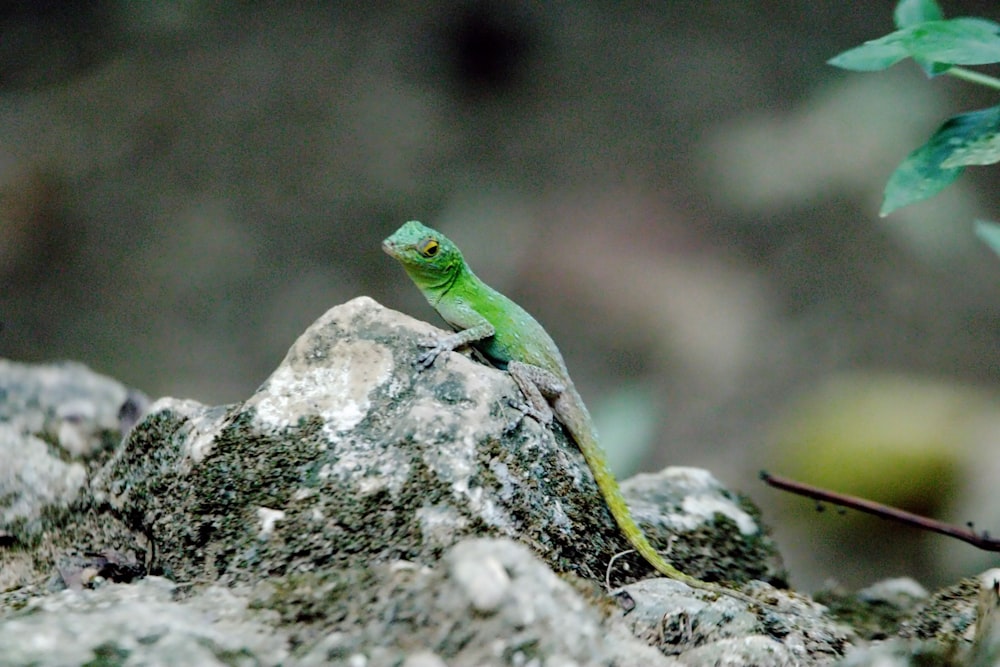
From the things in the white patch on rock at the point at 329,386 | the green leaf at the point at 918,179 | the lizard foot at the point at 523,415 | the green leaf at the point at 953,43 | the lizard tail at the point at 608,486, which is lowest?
the lizard tail at the point at 608,486

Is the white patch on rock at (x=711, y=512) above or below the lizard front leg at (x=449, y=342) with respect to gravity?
below

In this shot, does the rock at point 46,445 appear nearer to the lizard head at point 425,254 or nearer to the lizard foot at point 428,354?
the lizard foot at point 428,354

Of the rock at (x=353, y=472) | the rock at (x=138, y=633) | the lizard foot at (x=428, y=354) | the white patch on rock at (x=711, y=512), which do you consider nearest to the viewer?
the rock at (x=138, y=633)

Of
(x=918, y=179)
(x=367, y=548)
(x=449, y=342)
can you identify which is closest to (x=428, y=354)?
(x=449, y=342)

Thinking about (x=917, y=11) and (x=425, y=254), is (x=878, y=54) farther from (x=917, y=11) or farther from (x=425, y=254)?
(x=425, y=254)

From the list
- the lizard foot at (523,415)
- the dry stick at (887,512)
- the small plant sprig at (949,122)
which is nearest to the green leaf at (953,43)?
the small plant sprig at (949,122)

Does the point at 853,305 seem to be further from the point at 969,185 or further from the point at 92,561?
the point at 92,561

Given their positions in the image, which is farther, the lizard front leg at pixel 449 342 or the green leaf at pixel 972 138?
the lizard front leg at pixel 449 342
